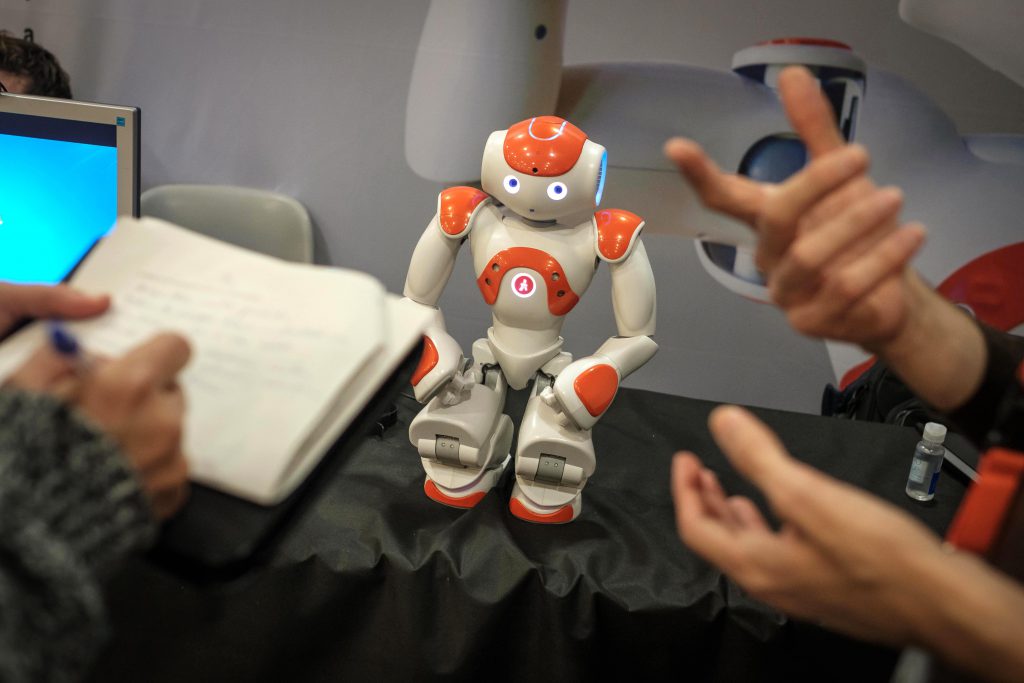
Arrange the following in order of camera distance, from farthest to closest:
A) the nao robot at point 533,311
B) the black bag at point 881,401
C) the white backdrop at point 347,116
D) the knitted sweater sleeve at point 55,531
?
the white backdrop at point 347,116, the black bag at point 881,401, the nao robot at point 533,311, the knitted sweater sleeve at point 55,531

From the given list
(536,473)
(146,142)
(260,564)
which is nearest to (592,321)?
(536,473)

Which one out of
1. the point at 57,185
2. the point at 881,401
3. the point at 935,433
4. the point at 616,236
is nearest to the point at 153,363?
the point at 616,236

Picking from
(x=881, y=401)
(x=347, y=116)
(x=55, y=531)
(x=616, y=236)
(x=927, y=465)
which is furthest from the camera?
(x=347, y=116)

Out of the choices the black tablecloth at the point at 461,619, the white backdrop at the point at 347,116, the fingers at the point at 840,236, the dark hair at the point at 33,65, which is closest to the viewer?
the fingers at the point at 840,236

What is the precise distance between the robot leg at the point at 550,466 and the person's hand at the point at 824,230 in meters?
0.84

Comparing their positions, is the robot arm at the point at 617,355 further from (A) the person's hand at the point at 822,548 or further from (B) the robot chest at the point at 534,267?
(A) the person's hand at the point at 822,548

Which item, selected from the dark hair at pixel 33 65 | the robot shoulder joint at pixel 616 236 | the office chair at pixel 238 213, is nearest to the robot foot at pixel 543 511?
the robot shoulder joint at pixel 616 236

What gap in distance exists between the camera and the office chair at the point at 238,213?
2.31 meters

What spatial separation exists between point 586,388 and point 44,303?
905mm

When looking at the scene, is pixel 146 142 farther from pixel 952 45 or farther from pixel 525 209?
pixel 952 45

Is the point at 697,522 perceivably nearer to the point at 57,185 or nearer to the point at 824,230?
the point at 824,230

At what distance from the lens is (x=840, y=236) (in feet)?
1.69

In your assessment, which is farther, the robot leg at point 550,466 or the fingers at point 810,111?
Answer: the robot leg at point 550,466

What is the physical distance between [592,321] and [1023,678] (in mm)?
1918
